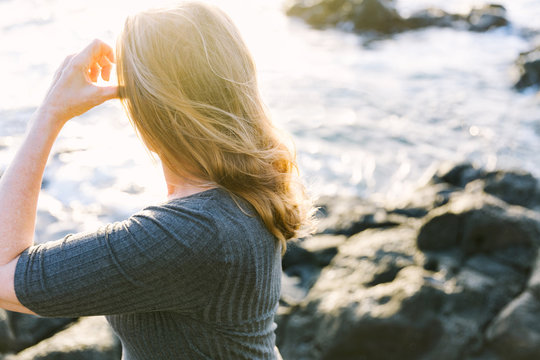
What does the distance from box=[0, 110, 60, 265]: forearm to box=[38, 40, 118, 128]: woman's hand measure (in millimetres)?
31

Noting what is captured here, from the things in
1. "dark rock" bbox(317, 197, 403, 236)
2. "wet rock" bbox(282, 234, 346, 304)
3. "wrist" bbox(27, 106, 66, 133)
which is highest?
"wrist" bbox(27, 106, 66, 133)

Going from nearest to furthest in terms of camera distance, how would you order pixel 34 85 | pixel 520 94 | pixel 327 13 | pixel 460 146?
1. pixel 460 146
2. pixel 34 85
3. pixel 520 94
4. pixel 327 13

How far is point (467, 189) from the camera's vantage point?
6344 millimetres

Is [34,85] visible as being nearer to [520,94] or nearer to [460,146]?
[460,146]

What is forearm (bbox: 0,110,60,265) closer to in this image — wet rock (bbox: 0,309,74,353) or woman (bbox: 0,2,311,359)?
woman (bbox: 0,2,311,359)

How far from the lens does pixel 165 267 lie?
147 cm

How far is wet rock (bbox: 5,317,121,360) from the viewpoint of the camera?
3.76 m

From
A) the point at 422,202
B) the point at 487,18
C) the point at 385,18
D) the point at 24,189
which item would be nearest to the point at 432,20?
the point at 385,18

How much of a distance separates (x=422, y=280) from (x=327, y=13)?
63.9 feet

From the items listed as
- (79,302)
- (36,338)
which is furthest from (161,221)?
(36,338)

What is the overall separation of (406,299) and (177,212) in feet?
8.70

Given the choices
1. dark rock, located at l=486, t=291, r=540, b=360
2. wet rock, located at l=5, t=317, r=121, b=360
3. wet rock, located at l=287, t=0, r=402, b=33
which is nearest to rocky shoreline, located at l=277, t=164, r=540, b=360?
dark rock, located at l=486, t=291, r=540, b=360

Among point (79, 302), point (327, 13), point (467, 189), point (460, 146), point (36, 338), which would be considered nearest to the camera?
point (79, 302)

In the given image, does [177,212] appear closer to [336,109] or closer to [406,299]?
[406,299]
